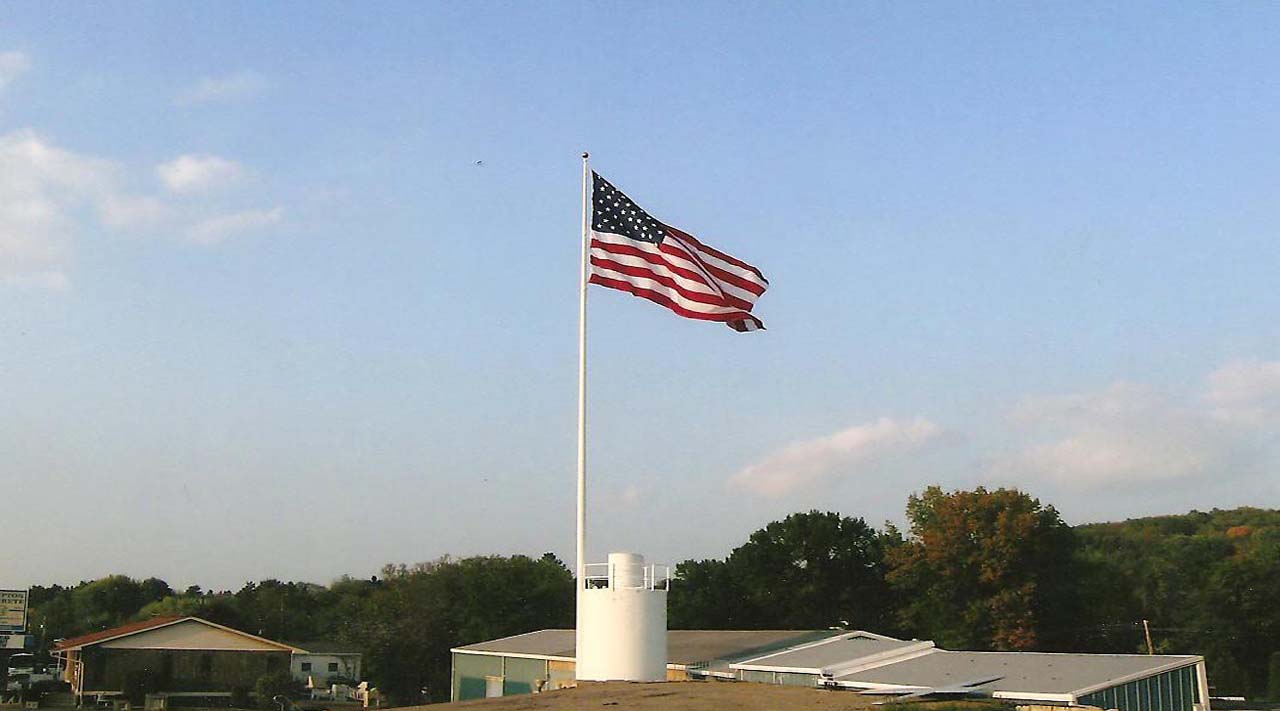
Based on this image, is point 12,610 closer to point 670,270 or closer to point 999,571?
point 999,571

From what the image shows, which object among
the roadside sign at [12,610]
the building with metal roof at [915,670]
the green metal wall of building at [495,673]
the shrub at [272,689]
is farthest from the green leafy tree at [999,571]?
the roadside sign at [12,610]

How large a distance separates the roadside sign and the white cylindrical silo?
7382 centimetres

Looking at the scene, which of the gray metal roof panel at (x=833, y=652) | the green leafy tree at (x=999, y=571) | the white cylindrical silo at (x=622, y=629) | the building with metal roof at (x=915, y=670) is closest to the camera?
the building with metal roof at (x=915, y=670)

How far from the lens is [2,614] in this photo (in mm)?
92000

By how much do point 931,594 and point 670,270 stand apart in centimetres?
4023

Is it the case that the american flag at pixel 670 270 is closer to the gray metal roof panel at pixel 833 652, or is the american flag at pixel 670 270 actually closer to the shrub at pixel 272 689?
the gray metal roof panel at pixel 833 652

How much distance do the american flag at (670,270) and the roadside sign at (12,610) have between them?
78.8 m

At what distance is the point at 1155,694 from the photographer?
34.1m

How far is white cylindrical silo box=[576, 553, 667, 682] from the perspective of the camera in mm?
35219

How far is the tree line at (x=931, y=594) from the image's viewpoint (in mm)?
64062

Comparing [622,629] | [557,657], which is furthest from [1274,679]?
[622,629]

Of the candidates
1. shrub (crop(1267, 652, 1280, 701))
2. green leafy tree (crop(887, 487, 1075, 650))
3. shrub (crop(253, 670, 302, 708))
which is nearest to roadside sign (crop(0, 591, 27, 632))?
shrub (crop(253, 670, 302, 708))

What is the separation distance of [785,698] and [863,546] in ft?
155

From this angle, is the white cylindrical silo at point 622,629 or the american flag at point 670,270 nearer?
the american flag at point 670,270
